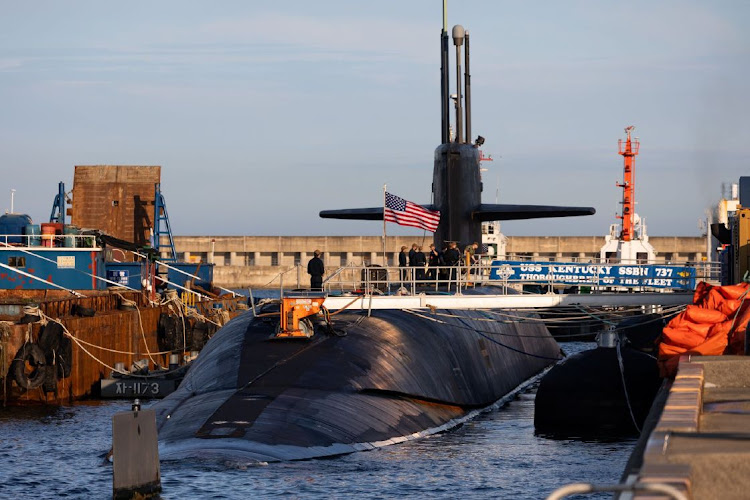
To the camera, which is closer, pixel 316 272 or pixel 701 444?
pixel 701 444

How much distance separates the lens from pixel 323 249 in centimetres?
11569

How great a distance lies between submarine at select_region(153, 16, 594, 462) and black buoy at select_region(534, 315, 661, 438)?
2178 millimetres

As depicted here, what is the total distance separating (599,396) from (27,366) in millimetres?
14822

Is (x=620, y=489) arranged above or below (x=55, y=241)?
below

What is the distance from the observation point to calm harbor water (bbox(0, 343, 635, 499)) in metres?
16.1

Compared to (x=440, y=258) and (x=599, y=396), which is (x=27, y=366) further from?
(x=599, y=396)

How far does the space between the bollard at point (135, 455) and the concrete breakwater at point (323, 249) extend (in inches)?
3508

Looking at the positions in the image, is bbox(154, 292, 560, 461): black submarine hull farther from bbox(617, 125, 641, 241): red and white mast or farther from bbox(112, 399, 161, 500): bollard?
bbox(617, 125, 641, 241): red and white mast

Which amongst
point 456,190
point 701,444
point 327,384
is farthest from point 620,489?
point 456,190

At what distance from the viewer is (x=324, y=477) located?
16.8m

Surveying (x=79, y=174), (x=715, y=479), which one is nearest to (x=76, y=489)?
(x=715, y=479)

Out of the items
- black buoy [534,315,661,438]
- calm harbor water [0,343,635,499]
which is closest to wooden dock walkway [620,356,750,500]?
calm harbor water [0,343,635,499]

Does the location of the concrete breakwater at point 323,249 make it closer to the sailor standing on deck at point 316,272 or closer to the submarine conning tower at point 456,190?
the submarine conning tower at point 456,190

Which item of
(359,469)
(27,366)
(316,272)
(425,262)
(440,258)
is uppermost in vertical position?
(440,258)
